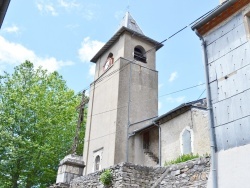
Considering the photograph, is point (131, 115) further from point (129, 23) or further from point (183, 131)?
point (129, 23)

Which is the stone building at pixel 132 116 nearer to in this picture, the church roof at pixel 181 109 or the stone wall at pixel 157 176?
the church roof at pixel 181 109

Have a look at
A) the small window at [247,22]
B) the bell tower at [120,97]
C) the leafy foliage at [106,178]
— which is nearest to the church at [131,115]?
the bell tower at [120,97]

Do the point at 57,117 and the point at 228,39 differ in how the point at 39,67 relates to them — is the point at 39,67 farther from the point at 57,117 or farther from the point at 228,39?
the point at 228,39

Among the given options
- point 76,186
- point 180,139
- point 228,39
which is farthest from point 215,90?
point 180,139

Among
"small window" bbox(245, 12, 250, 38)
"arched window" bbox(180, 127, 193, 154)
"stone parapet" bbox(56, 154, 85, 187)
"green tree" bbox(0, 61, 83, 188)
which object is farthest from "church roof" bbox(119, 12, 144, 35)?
"small window" bbox(245, 12, 250, 38)

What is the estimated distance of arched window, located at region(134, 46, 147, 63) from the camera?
21480 mm

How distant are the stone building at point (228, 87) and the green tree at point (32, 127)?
13969 mm

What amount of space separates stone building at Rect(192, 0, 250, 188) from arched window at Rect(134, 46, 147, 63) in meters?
14.3

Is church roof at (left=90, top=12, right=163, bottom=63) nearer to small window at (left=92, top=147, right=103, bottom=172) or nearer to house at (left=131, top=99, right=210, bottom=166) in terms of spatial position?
house at (left=131, top=99, right=210, bottom=166)

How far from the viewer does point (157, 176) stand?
8562 millimetres

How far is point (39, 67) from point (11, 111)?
14.3ft

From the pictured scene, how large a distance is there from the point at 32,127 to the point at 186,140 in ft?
34.9

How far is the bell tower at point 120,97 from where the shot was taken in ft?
58.1

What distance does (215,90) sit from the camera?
6414 mm
